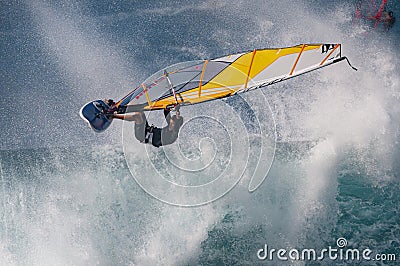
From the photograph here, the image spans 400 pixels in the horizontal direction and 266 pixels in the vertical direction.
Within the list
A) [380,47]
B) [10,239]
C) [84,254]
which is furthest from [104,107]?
[380,47]

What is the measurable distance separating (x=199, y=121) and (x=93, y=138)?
441cm

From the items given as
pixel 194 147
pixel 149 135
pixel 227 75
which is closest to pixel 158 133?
pixel 149 135

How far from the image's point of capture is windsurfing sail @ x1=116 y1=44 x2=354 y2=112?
10156 mm

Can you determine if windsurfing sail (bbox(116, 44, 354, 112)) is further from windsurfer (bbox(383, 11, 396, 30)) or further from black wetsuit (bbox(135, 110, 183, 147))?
windsurfer (bbox(383, 11, 396, 30))

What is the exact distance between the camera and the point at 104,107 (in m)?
9.57

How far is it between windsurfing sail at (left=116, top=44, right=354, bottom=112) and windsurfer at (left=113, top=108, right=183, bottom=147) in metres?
0.42

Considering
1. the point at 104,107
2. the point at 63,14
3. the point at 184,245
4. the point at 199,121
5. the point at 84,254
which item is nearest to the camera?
the point at 104,107

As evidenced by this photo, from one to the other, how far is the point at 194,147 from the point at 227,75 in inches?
175

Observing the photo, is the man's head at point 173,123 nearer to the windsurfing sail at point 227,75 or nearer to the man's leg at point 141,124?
the man's leg at point 141,124

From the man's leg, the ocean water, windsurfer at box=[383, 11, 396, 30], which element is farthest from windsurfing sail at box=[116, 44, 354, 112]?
windsurfer at box=[383, 11, 396, 30]

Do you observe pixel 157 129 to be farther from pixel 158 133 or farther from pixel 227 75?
pixel 227 75

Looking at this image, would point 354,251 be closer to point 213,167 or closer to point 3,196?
point 213,167

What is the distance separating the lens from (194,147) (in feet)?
48.8

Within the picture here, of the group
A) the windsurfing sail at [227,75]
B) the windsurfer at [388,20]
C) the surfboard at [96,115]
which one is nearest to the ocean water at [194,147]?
the windsurfer at [388,20]
